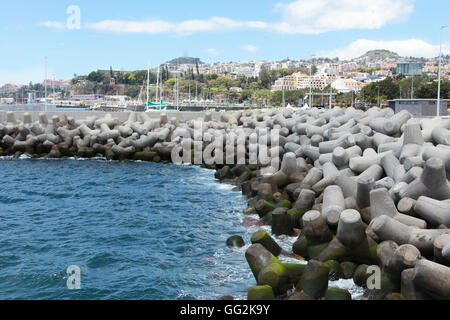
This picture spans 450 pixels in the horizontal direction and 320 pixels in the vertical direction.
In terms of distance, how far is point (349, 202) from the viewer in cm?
924

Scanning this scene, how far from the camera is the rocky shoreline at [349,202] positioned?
691 centimetres

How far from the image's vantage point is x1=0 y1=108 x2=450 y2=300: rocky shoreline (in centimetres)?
691

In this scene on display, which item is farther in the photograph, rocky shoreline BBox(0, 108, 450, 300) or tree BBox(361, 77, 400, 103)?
tree BBox(361, 77, 400, 103)

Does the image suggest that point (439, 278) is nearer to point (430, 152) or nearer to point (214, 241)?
point (430, 152)

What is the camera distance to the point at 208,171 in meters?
20.5
